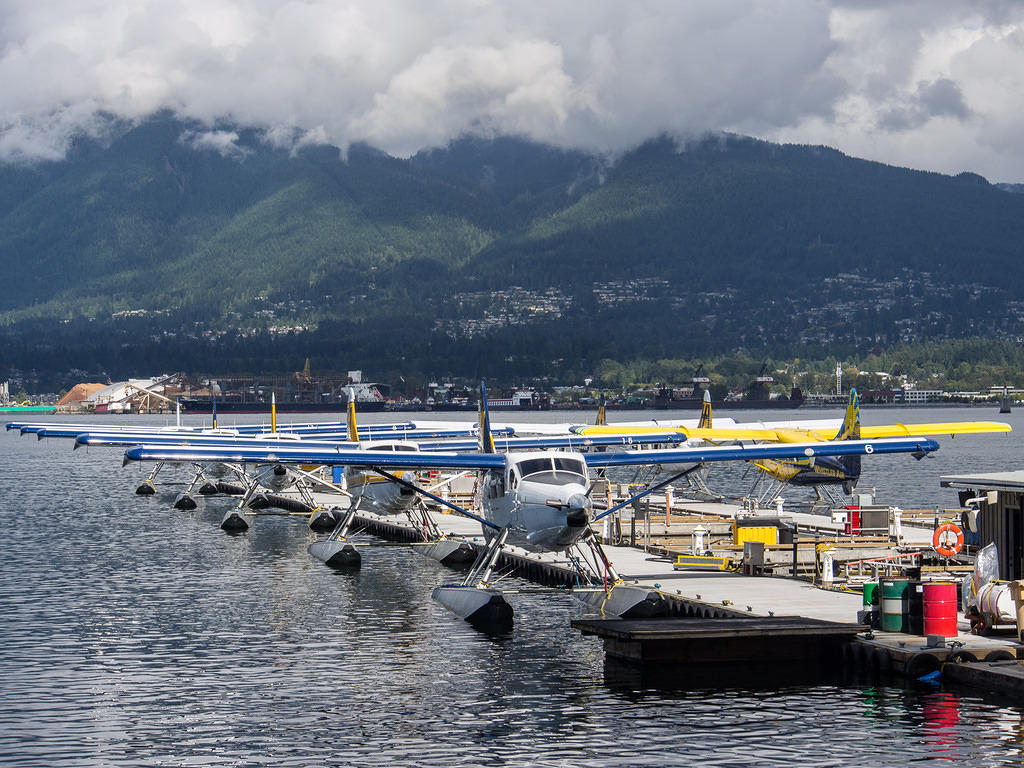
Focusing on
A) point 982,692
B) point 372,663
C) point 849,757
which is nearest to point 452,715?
point 372,663

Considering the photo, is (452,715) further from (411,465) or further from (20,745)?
(411,465)

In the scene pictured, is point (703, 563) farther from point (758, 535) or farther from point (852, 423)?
point (852, 423)

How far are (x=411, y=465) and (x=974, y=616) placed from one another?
12.5 meters

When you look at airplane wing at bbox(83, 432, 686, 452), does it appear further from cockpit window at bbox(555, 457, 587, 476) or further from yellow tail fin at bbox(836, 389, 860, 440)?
yellow tail fin at bbox(836, 389, 860, 440)

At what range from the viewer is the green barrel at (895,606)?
967 inches

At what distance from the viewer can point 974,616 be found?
24.3 m

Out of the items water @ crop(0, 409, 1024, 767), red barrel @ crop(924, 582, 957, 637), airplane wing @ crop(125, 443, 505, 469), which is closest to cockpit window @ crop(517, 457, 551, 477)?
airplane wing @ crop(125, 443, 505, 469)

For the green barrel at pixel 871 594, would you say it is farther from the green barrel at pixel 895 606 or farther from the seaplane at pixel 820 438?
the seaplane at pixel 820 438

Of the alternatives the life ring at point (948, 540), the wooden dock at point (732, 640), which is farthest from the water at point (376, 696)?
the life ring at point (948, 540)

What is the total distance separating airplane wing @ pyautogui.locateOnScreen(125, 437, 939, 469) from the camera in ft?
102

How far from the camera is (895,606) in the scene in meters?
24.7

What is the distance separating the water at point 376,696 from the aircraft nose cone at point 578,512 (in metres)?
2.63

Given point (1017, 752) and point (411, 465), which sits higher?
point (411, 465)

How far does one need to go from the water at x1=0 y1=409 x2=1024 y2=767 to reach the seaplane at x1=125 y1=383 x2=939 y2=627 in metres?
0.95
